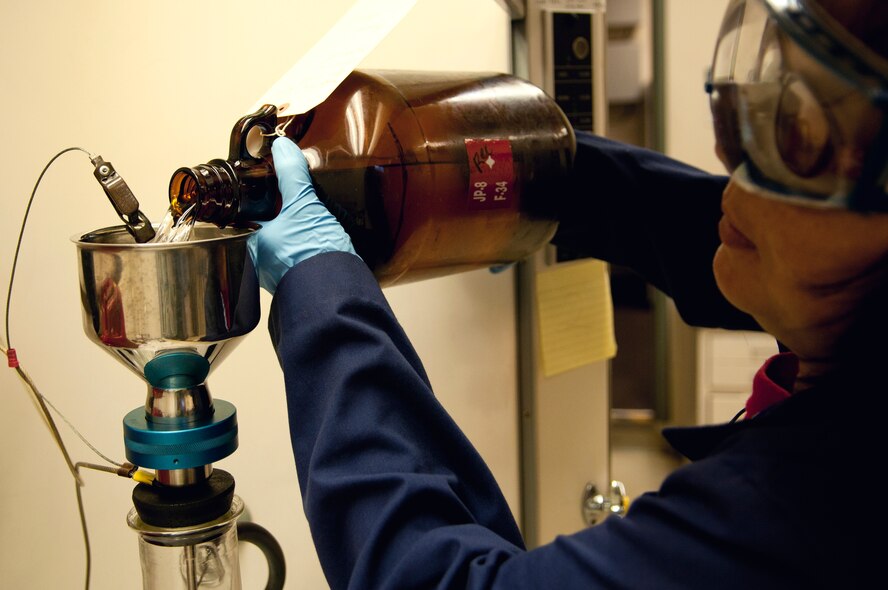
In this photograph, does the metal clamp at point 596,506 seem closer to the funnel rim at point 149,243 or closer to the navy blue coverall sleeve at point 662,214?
the navy blue coverall sleeve at point 662,214

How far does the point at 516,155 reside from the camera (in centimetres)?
85

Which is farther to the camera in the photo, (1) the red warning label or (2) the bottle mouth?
(1) the red warning label

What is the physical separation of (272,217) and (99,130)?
21cm

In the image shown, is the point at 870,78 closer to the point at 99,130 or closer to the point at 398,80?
the point at 398,80

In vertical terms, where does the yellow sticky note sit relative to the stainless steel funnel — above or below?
below

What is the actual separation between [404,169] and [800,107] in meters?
0.34

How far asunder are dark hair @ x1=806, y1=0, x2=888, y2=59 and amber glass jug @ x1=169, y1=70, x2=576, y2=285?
1.18ft

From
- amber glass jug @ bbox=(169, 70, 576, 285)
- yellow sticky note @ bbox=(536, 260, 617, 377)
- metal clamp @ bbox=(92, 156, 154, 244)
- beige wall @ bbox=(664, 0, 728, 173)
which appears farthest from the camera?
beige wall @ bbox=(664, 0, 728, 173)

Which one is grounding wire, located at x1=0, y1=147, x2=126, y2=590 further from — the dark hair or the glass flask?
the dark hair

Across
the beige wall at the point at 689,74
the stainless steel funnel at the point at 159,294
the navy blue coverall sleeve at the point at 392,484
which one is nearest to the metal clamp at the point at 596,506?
the navy blue coverall sleeve at the point at 392,484

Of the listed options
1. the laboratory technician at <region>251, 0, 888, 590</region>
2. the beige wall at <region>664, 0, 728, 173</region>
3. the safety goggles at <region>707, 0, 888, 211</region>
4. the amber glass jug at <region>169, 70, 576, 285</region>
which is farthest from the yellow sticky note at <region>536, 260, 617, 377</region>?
the beige wall at <region>664, 0, 728, 173</region>

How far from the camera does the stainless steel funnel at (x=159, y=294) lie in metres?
0.56

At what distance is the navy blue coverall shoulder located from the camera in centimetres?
52

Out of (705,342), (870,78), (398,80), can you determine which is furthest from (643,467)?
(870,78)
